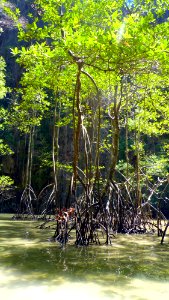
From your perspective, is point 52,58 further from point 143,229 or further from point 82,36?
point 143,229

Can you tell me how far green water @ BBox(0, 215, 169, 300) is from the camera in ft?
11.4

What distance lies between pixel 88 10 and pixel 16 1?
64.9 feet

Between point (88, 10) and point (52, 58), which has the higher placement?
point (88, 10)

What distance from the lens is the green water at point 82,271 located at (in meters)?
3.48

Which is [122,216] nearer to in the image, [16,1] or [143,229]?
[143,229]

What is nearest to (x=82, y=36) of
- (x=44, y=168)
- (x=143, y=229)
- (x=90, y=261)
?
(x=90, y=261)

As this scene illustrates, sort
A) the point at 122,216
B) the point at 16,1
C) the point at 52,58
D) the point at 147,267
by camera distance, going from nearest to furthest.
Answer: the point at 147,267
the point at 52,58
the point at 122,216
the point at 16,1

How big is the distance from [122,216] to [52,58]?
4658 millimetres

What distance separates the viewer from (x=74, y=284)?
3.76 meters

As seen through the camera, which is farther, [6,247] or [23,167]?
[23,167]

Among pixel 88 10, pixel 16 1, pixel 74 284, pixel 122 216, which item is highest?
pixel 16 1

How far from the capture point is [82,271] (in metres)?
4.33

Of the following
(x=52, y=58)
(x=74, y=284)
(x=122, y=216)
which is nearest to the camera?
(x=74, y=284)

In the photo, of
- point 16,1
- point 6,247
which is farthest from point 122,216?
point 16,1
